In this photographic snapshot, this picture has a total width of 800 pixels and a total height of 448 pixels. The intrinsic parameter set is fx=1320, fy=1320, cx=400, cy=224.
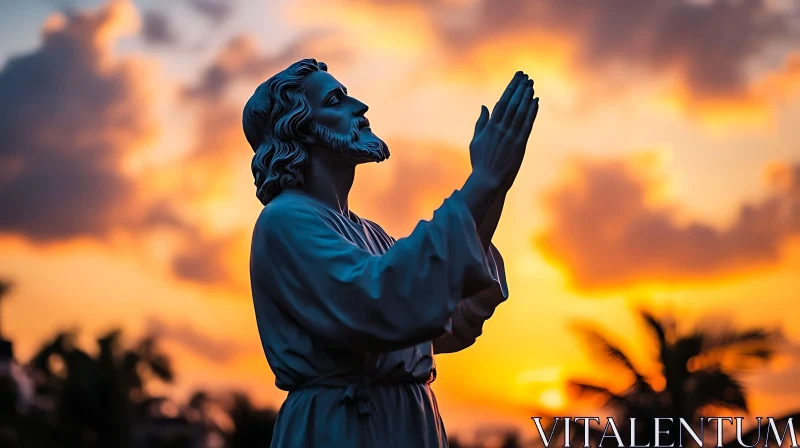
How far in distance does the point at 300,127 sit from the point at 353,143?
0.85 feet

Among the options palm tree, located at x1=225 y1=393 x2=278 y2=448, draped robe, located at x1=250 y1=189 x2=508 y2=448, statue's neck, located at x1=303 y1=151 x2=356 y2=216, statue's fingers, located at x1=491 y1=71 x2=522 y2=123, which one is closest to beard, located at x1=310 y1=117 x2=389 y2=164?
statue's neck, located at x1=303 y1=151 x2=356 y2=216

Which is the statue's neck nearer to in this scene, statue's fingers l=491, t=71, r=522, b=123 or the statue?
the statue

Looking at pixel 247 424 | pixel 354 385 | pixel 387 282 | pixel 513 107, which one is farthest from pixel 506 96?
pixel 247 424

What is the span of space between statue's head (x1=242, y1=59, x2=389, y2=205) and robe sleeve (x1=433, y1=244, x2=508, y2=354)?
84cm

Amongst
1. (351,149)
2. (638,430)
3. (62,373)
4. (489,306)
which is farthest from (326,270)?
(62,373)

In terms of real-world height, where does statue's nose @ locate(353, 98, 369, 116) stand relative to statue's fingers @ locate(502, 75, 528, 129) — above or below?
above

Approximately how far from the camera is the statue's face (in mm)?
6176

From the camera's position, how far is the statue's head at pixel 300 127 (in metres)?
6.19

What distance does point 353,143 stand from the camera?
6.18 m

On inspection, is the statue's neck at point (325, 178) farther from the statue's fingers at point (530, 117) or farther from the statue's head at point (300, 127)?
the statue's fingers at point (530, 117)

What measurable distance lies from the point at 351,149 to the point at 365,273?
770mm

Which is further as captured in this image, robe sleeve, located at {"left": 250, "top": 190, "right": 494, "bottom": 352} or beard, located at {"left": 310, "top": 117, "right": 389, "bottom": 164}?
beard, located at {"left": 310, "top": 117, "right": 389, "bottom": 164}

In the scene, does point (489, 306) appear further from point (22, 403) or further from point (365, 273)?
point (22, 403)

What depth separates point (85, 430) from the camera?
3084cm
